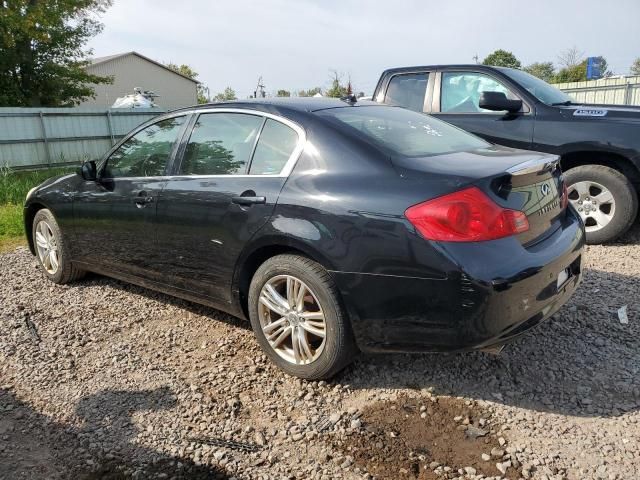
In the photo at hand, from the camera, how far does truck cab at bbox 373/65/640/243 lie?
17.4 ft

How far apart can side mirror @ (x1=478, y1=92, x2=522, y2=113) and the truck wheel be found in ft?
2.85

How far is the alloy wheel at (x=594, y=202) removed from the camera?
17.8ft

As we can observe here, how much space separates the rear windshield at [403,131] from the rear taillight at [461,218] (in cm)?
48

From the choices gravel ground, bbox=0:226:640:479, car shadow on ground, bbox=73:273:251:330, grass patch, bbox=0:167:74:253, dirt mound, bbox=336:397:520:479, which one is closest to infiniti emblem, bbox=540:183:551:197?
gravel ground, bbox=0:226:640:479

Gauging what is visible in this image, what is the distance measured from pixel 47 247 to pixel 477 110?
4.74 metres

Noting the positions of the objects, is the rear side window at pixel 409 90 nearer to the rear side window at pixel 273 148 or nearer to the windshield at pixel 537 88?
the windshield at pixel 537 88

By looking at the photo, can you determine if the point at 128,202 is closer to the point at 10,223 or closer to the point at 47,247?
the point at 47,247

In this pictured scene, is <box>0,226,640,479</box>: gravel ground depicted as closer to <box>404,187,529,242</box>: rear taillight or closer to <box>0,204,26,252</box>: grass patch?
<box>404,187,529,242</box>: rear taillight

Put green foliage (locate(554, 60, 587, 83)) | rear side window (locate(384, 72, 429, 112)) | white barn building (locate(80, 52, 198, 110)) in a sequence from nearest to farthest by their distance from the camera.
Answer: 1. rear side window (locate(384, 72, 429, 112))
2. white barn building (locate(80, 52, 198, 110))
3. green foliage (locate(554, 60, 587, 83))

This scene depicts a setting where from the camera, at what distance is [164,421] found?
2871 millimetres

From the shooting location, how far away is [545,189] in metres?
3.04

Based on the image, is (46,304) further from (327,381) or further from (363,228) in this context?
(363,228)

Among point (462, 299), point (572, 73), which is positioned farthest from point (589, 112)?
point (572, 73)

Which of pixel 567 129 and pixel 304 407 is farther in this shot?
pixel 567 129
